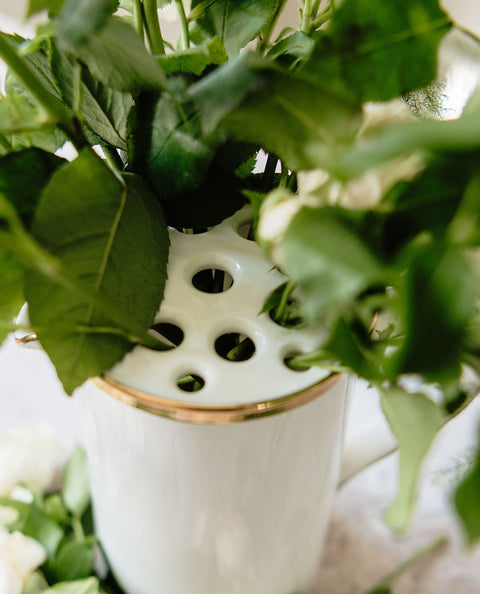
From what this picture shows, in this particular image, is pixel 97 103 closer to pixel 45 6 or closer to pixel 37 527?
pixel 45 6

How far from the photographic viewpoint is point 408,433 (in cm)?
15

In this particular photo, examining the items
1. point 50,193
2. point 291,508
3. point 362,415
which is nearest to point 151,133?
point 50,193

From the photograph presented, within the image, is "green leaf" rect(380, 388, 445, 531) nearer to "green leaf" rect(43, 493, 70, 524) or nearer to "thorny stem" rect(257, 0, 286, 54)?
"thorny stem" rect(257, 0, 286, 54)

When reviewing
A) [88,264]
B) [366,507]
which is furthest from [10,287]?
[366,507]

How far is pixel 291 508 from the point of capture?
0.25m

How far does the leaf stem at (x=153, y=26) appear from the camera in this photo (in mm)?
204

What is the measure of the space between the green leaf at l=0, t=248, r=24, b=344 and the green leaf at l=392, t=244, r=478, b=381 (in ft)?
0.38

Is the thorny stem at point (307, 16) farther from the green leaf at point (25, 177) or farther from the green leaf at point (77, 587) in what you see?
the green leaf at point (77, 587)

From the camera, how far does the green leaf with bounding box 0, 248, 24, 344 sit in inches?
7.6

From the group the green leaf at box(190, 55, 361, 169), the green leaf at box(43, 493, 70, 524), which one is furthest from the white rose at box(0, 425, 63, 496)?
the green leaf at box(190, 55, 361, 169)

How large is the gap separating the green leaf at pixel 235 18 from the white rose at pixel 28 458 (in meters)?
0.24

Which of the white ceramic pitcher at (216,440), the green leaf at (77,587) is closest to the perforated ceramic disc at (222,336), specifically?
the white ceramic pitcher at (216,440)

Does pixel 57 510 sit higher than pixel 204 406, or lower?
lower

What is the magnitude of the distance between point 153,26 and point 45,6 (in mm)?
61
